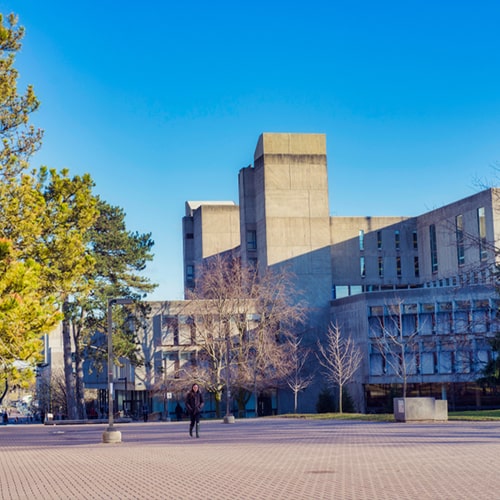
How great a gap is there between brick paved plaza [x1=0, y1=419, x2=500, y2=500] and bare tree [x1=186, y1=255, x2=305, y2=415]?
3776 cm

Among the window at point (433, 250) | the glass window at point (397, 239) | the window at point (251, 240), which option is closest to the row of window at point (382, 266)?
the glass window at point (397, 239)

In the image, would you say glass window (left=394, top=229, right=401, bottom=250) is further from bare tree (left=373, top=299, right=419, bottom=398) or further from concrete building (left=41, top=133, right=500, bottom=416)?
bare tree (left=373, top=299, right=419, bottom=398)

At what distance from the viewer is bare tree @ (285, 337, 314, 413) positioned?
72.6m

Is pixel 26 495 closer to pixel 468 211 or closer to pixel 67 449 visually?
pixel 67 449

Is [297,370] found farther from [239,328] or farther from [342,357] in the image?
[239,328]

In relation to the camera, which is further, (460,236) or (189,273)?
(189,273)

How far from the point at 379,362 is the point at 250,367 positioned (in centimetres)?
1409

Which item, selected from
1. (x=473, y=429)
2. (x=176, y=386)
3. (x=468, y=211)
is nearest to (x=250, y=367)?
(x=176, y=386)

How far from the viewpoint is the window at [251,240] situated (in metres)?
93.8

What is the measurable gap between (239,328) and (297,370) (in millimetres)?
10615

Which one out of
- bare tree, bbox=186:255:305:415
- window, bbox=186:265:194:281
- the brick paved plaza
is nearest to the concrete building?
bare tree, bbox=186:255:305:415

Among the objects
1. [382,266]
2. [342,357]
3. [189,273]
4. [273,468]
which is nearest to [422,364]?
[342,357]

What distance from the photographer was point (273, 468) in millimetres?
18750

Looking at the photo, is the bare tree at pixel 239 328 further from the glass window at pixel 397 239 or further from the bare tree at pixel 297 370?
the glass window at pixel 397 239
